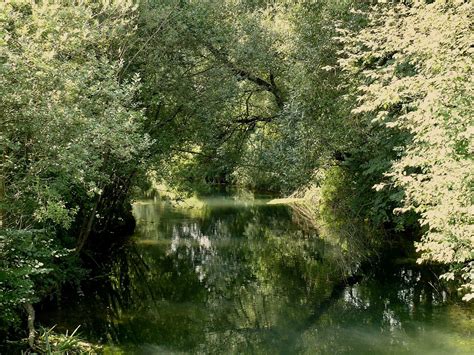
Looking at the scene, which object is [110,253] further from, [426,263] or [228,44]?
[426,263]

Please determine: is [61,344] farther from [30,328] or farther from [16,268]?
[16,268]

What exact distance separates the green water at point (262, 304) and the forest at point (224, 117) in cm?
114

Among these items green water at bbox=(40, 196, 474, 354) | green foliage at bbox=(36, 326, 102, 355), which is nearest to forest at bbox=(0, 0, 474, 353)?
green foliage at bbox=(36, 326, 102, 355)

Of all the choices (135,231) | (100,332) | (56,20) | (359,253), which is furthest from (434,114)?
(135,231)

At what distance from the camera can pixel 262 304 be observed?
14.8 metres

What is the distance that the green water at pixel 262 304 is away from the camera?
1178cm

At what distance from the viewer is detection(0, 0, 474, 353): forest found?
8.70 meters

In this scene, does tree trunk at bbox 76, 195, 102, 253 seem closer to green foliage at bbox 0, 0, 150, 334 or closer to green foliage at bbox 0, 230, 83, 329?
green foliage at bbox 0, 0, 150, 334

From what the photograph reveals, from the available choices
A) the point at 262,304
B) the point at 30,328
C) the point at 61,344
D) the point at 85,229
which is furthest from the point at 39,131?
the point at 262,304

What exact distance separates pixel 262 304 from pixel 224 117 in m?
9.04

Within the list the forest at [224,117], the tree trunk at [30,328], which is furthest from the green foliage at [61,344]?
the forest at [224,117]

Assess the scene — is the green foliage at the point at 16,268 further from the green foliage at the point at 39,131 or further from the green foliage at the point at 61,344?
the green foliage at the point at 61,344

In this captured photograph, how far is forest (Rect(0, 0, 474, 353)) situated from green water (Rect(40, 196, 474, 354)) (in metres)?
1.14

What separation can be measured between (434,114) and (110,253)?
15.9 meters
